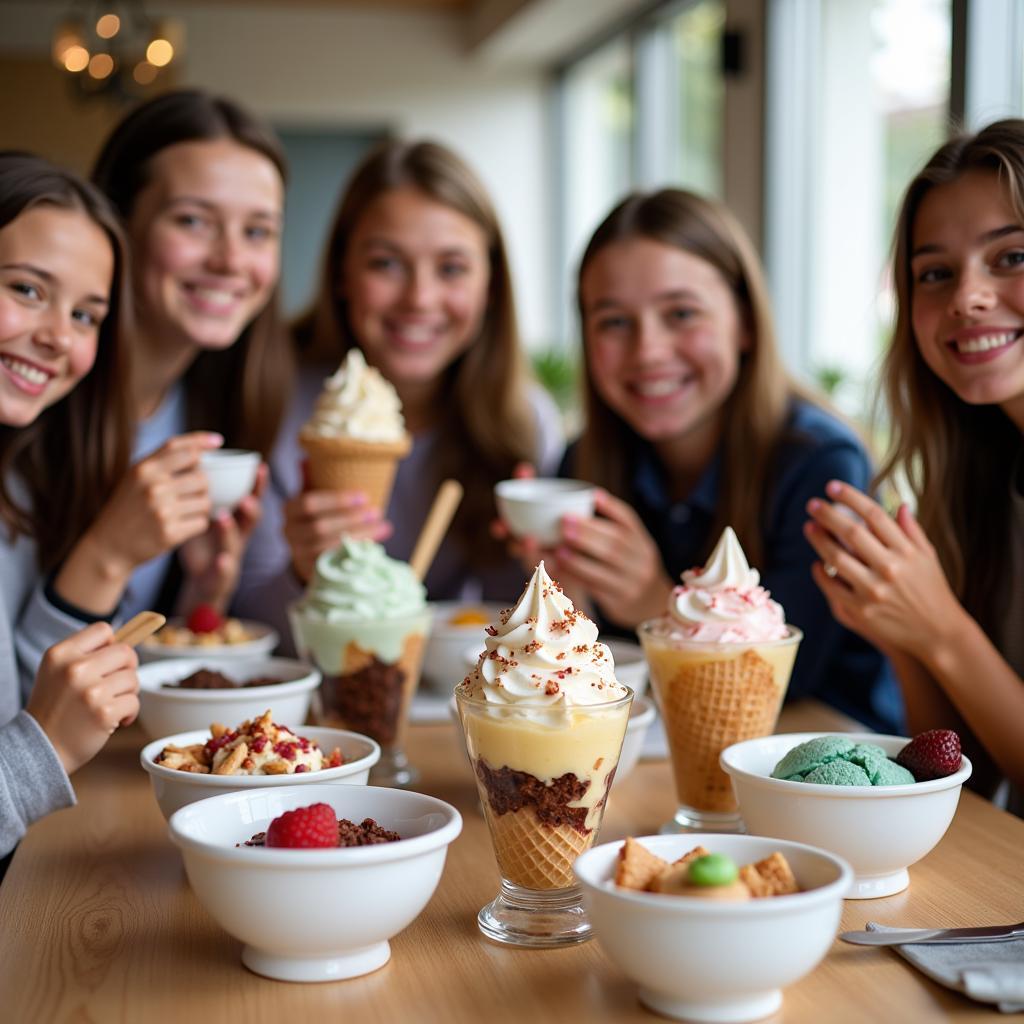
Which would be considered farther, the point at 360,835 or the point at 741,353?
the point at 741,353

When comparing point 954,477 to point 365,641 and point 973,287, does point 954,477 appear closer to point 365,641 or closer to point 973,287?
point 973,287

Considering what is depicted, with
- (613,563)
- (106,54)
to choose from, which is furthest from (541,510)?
(106,54)

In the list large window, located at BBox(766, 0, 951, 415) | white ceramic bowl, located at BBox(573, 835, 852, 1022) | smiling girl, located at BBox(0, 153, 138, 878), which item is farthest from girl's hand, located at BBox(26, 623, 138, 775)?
large window, located at BBox(766, 0, 951, 415)

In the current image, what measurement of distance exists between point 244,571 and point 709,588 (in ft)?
5.03

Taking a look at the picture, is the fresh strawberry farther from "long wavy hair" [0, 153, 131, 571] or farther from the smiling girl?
"long wavy hair" [0, 153, 131, 571]

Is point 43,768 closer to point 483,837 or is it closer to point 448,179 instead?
point 483,837

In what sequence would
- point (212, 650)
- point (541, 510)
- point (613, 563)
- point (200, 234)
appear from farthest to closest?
point (200, 234) < point (613, 563) < point (541, 510) < point (212, 650)

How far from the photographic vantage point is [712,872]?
40.5 inches

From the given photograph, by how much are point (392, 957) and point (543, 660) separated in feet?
1.04

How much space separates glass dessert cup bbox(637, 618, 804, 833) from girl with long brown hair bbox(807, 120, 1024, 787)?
9.1 inches

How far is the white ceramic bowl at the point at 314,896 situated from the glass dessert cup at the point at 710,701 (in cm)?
46

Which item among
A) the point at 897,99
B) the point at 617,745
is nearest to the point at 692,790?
the point at 617,745

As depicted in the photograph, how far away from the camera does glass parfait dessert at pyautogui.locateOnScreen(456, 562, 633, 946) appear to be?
1.21 metres

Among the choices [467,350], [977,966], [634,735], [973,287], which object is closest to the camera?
[977,966]
